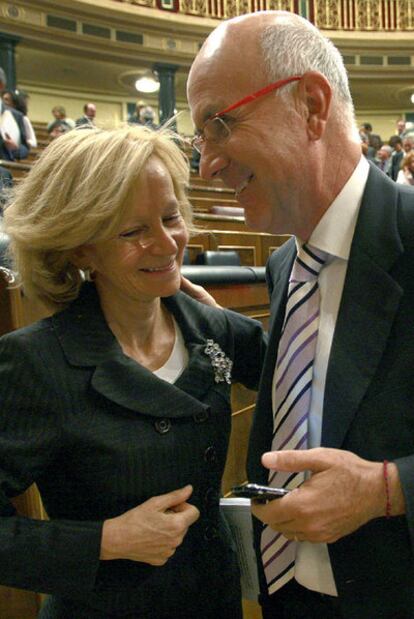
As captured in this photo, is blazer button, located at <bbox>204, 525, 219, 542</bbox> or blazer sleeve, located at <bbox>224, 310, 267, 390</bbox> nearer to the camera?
blazer button, located at <bbox>204, 525, 219, 542</bbox>

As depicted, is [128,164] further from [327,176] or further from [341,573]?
[341,573]

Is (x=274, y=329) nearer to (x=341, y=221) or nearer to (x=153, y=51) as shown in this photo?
(x=341, y=221)

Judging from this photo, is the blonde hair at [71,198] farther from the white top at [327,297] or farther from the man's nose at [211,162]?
the white top at [327,297]

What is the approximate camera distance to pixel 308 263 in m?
0.77

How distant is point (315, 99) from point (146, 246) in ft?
0.92

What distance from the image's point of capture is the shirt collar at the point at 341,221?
0.74m

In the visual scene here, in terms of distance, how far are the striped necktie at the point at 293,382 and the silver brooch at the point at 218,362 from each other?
100mm

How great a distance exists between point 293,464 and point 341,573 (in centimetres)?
17

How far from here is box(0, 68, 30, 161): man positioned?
3812 mm

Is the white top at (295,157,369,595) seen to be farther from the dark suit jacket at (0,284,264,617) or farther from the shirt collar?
the dark suit jacket at (0,284,264,617)

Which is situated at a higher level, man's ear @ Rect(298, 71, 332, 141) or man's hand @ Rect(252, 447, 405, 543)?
man's ear @ Rect(298, 71, 332, 141)

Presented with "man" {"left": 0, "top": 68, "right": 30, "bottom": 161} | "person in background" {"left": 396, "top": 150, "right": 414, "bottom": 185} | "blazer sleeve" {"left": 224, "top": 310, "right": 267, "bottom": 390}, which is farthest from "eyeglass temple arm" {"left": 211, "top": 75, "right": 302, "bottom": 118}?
"person in background" {"left": 396, "top": 150, "right": 414, "bottom": 185}

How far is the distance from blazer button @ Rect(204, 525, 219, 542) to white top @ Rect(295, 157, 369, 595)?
15cm

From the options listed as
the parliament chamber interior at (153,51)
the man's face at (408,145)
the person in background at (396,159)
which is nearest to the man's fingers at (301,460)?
the parliament chamber interior at (153,51)
